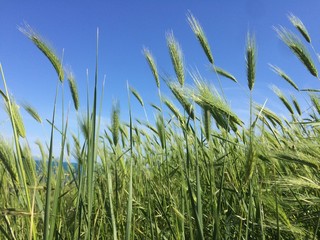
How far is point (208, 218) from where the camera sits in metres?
1.59

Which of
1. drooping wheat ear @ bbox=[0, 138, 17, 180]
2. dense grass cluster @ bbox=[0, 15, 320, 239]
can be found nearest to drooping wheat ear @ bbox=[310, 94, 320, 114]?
dense grass cluster @ bbox=[0, 15, 320, 239]

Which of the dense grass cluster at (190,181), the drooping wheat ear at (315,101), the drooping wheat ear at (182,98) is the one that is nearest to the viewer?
the dense grass cluster at (190,181)

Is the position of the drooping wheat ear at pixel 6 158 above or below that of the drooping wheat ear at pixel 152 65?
below

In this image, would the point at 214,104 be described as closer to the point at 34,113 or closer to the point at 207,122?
the point at 207,122

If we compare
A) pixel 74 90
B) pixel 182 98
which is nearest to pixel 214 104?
pixel 182 98

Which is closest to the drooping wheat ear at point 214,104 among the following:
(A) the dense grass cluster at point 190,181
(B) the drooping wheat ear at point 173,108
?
(A) the dense grass cluster at point 190,181

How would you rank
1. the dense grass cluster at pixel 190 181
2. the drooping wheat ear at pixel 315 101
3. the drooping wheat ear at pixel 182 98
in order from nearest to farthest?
the dense grass cluster at pixel 190 181, the drooping wheat ear at pixel 182 98, the drooping wheat ear at pixel 315 101

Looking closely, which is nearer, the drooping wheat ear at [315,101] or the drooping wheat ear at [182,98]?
the drooping wheat ear at [182,98]

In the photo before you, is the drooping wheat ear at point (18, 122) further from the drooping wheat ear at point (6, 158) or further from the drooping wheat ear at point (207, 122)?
the drooping wheat ear at point (207, 122)

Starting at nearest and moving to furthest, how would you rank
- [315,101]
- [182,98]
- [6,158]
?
[6,158] < [182,98] < [315,101]

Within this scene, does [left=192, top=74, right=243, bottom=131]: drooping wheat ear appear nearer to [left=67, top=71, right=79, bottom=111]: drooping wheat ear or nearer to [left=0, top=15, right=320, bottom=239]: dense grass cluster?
[left=0, top=15, right=320, bottom=239]: dense grass cluster

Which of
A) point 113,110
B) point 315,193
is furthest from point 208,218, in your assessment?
point 113,110

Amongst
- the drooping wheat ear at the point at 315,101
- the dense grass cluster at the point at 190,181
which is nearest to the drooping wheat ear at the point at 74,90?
the dense grass cluster at the point at 190,181

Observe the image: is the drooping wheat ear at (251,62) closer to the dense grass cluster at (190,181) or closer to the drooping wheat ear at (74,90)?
the dense grass cluster at (190,181)
